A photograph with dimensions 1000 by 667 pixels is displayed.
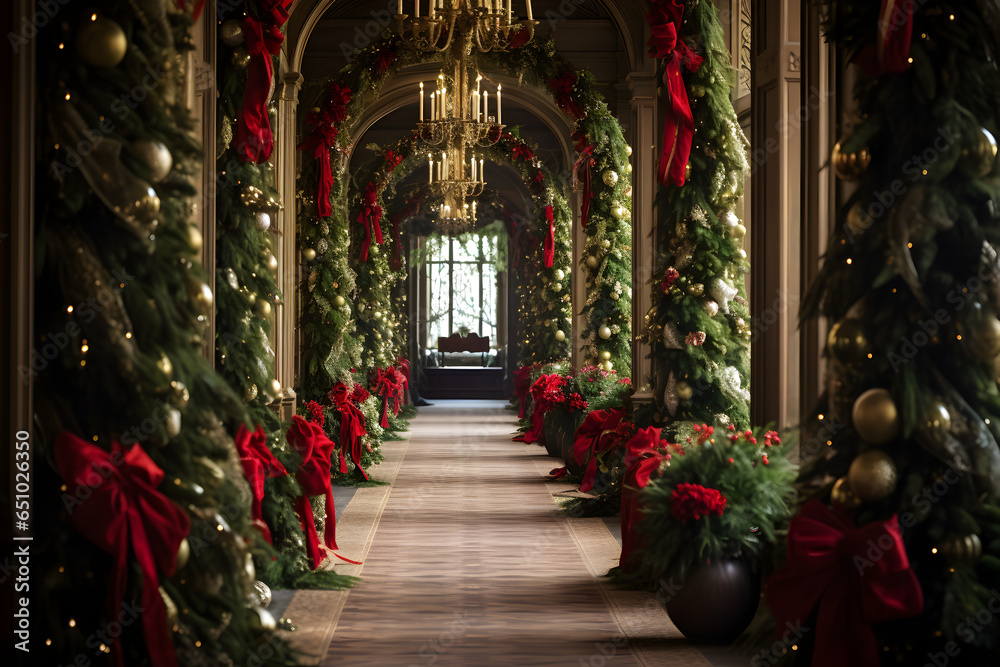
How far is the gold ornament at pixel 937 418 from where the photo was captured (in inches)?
109

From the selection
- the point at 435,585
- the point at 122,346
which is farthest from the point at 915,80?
the point at 435,585

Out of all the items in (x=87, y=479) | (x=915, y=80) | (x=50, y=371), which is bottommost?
(x=87, y=479)

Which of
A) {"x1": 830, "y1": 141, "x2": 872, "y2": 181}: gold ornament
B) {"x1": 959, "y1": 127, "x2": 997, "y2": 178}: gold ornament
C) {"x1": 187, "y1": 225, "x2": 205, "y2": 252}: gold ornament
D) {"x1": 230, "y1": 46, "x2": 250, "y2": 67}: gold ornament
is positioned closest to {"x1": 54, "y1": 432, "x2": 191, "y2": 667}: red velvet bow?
{"x1": 187, "y1": 225, "x2": 205, "y2": 252}: gold ornament

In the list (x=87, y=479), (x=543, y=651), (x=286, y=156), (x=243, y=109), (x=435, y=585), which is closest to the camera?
(x=87, y=479)

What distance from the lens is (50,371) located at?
2836 millimetres

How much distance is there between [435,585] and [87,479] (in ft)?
10.6

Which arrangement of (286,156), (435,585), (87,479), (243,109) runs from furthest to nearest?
(286,156)
(435,585)
(243,109)
(87,479)

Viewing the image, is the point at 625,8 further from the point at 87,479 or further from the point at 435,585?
the point at 87,479

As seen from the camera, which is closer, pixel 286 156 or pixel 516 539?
pixel 516 539

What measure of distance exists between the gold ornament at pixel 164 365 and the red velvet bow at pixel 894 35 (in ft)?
7.46

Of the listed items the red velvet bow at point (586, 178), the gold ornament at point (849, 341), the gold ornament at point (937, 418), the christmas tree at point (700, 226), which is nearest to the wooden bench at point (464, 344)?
the red velvet bow at point (586, 178)

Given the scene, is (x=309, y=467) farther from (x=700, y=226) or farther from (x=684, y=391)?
(x=700, y=226)

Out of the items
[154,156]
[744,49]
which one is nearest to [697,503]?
[154,156]

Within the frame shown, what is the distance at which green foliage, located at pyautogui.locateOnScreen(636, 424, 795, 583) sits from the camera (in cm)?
439
